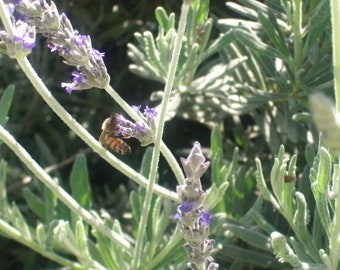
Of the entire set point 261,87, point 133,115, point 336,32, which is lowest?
point 261,87

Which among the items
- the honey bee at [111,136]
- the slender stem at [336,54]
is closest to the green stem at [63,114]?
the honey bee at [111,136]

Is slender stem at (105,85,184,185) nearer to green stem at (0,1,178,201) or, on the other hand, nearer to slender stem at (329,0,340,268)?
green stem at (0,1,178,201)

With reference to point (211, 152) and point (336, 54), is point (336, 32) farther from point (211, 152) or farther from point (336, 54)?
point (211, 152)

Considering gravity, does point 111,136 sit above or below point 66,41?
below

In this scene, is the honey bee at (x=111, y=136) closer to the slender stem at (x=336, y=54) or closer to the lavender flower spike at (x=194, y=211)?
the lavender flower spike at (x=194, y=211)

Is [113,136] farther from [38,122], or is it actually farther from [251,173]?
[38,122]

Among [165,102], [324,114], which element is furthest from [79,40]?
[324,114]

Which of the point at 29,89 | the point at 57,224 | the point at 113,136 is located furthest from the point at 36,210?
the point at 29,89
